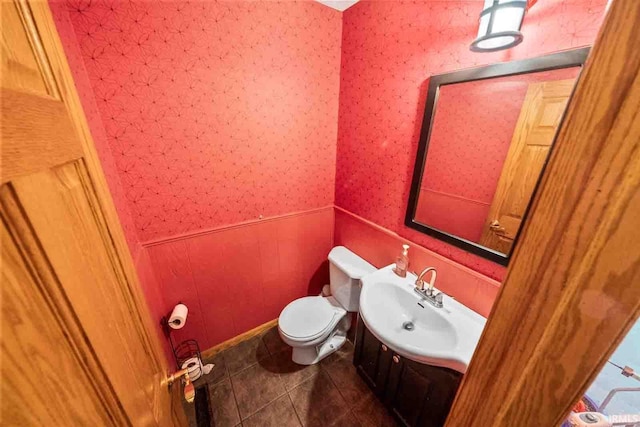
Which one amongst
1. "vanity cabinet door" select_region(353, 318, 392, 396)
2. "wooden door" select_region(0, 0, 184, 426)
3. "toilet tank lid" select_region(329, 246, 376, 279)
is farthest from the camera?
"toilet tank lid" select_region(329, 246, 376, 279)

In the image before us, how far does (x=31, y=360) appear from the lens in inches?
9.9

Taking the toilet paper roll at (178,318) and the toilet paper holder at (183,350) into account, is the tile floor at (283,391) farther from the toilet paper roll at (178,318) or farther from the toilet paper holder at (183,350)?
the toilet paper roll at (178,318)

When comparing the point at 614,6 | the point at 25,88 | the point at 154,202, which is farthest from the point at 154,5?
the point at 614,6

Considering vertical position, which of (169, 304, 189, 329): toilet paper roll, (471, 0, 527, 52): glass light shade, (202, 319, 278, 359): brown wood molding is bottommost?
(202, 319, 278, 359): brown wood molding

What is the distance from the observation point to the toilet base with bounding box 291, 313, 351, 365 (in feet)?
5.35

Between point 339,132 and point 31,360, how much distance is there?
5.66 feet

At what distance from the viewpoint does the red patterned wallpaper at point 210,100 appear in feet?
3.30

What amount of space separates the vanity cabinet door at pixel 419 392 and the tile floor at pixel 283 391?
230 mm

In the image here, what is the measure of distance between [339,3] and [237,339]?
245cm

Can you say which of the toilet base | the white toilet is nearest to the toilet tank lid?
the white toilet

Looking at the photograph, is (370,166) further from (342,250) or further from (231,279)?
(231,279)

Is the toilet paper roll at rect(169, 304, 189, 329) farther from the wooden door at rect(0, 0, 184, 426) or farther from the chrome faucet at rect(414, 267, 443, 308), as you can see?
the chrome faucet at rect(414, 267, 443, 308)

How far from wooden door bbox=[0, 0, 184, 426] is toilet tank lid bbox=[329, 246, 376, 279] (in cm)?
122

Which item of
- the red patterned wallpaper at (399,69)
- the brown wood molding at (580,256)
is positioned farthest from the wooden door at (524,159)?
the brown wood molding at (580,256)
